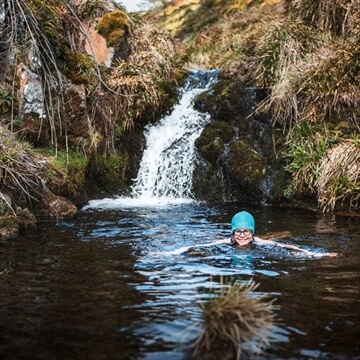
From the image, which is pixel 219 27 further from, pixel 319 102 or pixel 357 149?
pixel 357 149

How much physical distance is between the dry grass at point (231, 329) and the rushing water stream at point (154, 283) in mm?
123

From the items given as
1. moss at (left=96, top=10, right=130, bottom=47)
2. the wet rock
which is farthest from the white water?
moss at (left=96, top=10, right=130, bottom=47)

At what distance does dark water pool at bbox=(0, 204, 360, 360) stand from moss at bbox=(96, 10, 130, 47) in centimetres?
613

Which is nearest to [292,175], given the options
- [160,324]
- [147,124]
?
[147,124]

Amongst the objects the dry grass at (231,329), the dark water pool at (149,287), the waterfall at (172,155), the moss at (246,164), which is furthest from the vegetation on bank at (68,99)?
the dry grass at (231,329)

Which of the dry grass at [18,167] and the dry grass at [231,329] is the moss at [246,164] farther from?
the dry grass at [231,329]

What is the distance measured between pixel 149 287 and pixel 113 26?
968cm

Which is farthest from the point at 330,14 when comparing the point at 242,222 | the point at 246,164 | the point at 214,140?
the point at 242,222

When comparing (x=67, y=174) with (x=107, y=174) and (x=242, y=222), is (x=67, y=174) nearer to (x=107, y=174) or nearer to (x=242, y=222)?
(x=107, y=174)

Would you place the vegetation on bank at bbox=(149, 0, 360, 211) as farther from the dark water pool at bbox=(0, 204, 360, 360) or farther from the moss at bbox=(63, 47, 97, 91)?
the moss at bbox=(63, 47, 97, 91)

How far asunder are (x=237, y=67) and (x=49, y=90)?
5.79 meters

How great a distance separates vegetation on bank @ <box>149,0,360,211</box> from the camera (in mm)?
10109

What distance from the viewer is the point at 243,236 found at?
6.82 metres

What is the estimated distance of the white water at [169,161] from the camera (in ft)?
38.3
